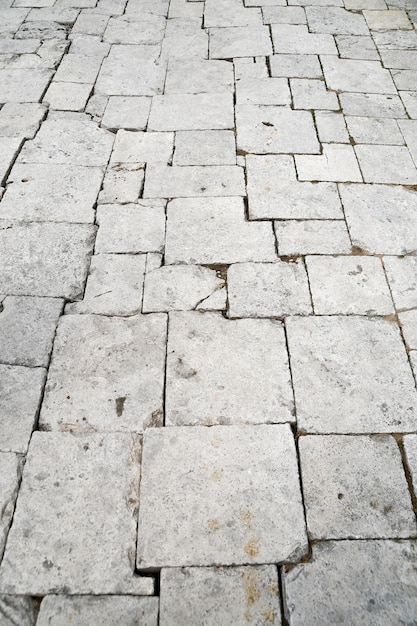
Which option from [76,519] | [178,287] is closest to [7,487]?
[76,519]

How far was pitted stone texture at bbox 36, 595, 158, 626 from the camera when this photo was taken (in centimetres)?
187

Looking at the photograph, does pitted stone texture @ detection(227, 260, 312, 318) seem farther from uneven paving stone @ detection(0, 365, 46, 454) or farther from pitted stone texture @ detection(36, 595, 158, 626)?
pitted stone texture @ detection(36, 595, 158, 626)

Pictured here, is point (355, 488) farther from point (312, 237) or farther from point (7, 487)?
point (312, 237)

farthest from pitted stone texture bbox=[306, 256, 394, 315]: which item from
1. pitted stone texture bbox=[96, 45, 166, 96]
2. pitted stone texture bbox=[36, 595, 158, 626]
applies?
pitted stone texture bbox=[96, 45, 166, 96]

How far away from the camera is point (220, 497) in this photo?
216 cm

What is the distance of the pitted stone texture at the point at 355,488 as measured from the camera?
208 centimetres

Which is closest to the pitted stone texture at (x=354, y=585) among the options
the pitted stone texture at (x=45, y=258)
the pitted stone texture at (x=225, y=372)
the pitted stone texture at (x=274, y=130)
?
the pitted stone texture at (x=225, y=372)

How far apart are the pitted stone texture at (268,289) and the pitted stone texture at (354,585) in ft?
4.09

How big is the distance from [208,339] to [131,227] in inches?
41.4

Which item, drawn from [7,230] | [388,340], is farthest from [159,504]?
[7,230]

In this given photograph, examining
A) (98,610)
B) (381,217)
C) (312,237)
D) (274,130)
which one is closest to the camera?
(98,610)

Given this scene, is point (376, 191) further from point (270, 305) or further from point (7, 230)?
point (7, 230)

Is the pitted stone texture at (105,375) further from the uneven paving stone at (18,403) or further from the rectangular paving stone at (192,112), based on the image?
the rectangular paving stone at (192,112)

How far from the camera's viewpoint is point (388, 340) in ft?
8.96
